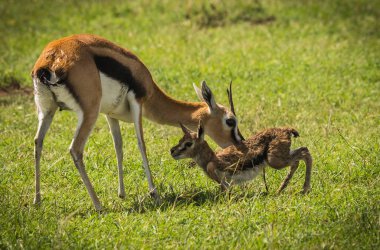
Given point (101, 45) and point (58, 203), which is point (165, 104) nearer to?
point (101, 45)

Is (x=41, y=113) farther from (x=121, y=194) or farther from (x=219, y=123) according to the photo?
(x=219, y=123)

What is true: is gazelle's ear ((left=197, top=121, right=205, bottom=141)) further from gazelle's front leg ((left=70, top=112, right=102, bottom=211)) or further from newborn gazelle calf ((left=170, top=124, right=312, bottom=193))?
gazelle's front leg ((left=70, top=112, right=102, bottom=211))

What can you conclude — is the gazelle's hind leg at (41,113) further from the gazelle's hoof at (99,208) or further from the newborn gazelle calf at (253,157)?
the newborn gazelle calf at (253,157)

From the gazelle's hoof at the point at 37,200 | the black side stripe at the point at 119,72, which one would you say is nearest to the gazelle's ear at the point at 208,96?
the black side stripe at the point at 119,72

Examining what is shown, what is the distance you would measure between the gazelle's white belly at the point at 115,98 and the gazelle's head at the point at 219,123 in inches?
32.5

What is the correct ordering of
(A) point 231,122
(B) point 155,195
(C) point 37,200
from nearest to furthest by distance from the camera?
(C) point 37,200
(B) point 155,195
(A) point 231,122

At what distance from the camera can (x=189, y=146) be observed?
21.5 ft

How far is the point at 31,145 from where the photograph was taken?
795 cm

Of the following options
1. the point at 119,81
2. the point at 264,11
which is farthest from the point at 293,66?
the point at 119,81

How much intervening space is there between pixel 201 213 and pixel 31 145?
2870mm

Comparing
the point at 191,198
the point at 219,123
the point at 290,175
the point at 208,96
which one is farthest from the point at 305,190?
the point at 208,96

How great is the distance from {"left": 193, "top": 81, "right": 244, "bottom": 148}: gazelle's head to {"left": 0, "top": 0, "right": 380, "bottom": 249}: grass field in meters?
0.43

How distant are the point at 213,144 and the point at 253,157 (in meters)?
1.61

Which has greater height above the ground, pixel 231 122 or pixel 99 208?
pixel 231 122
